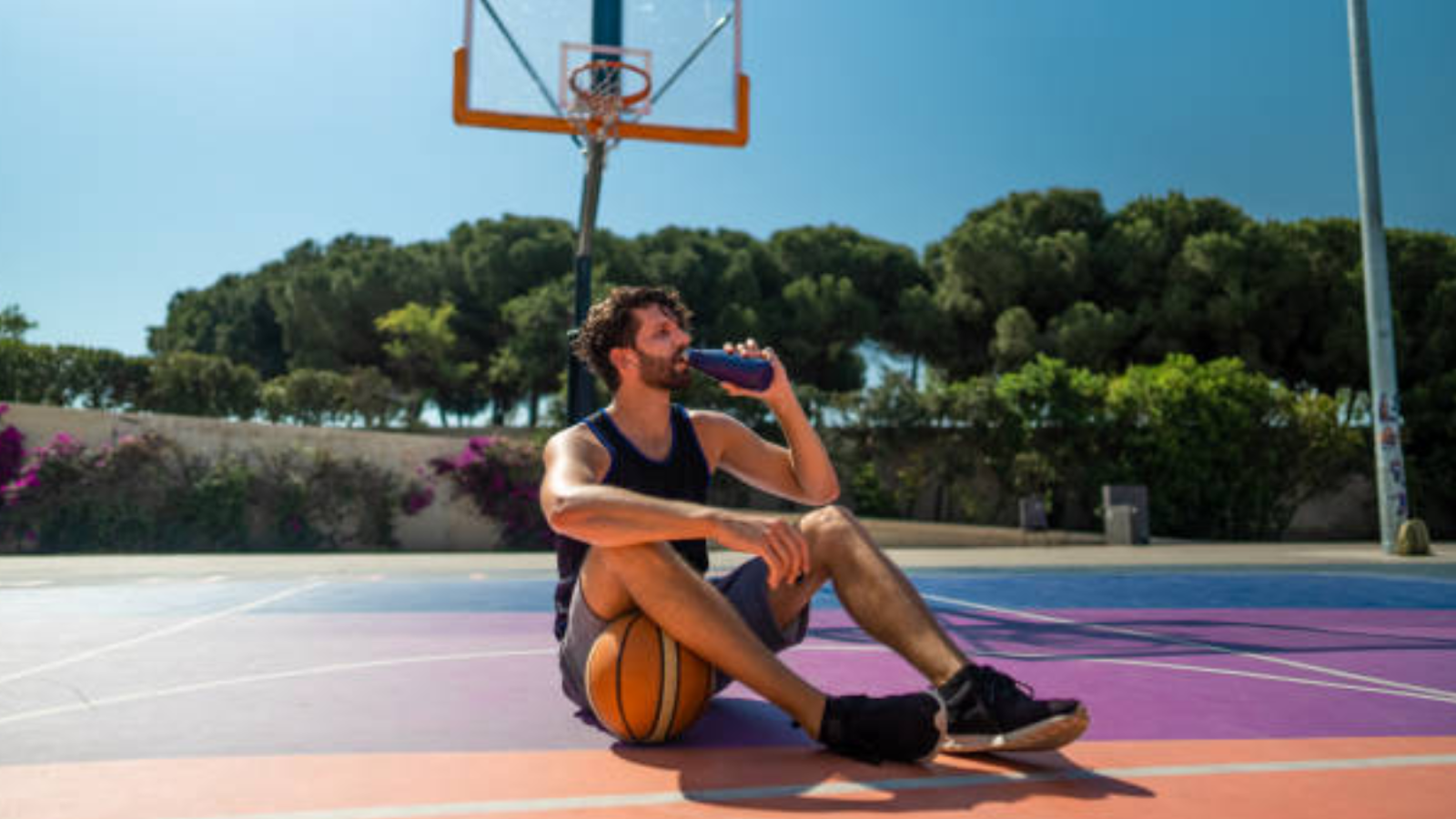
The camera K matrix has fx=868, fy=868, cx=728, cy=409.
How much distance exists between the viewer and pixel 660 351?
245 centimetres

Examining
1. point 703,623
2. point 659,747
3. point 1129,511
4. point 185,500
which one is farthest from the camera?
point 1129,511

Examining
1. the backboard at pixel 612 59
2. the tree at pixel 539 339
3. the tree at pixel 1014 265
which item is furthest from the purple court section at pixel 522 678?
the tree at pixel 1014 265

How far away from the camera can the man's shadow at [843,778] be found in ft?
5.85

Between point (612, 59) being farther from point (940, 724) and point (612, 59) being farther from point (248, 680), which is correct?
point (940, 724)

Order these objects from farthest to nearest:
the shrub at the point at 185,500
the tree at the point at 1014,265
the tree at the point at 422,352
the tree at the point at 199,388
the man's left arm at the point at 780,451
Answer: the tree at the point at 422,352 → the tree at the point at 1014,265 → the tree at the point at 199,388 → the shrub at the point at 185,500 → the man's left arm at the point at 780,451

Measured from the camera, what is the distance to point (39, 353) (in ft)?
65.7

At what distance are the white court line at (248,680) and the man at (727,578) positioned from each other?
1.49 meters

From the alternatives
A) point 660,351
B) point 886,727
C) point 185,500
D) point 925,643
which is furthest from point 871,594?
point 185,500

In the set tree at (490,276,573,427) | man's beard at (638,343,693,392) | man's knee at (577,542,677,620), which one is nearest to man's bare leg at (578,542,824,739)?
man's knee at (577,542,677,620)

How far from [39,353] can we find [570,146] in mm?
19144

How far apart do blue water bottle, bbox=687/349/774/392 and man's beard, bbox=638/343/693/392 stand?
4cm

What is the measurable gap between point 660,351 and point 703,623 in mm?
817

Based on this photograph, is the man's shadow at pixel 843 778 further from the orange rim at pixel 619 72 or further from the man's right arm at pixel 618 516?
the orange rim at pixel 619 72

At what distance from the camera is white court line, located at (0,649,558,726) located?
271 centimetres
